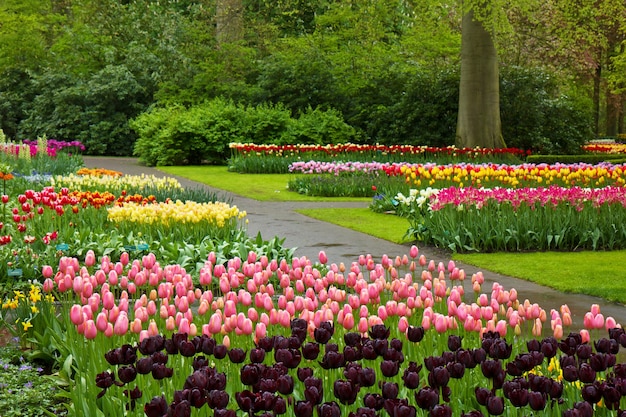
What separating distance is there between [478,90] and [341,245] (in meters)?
14.3

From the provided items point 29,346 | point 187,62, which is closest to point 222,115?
point 187,62

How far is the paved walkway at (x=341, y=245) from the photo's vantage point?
7.44m

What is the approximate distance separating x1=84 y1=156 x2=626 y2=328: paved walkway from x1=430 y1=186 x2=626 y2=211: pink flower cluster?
0.63 meters

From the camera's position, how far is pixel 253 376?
3.30 meters

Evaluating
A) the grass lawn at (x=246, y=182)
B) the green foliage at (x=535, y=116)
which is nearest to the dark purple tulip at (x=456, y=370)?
the grass lawn at (x=246, y=182)

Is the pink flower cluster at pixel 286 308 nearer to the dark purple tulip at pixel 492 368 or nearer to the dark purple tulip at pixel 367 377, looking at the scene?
the dark purple tulip at pixel 492 368

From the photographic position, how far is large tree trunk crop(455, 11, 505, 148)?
77.1ft

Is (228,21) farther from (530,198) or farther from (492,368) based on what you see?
(492,368)

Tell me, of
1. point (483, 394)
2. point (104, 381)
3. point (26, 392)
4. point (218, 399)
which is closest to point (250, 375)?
point (218, 399)

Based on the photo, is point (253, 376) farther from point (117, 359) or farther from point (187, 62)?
point (187, 62)

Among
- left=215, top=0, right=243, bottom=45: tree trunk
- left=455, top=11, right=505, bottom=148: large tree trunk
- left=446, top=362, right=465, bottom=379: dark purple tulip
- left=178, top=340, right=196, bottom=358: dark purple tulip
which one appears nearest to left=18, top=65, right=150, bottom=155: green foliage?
left=215, top=0, right=243, bottom=45: tree trunk

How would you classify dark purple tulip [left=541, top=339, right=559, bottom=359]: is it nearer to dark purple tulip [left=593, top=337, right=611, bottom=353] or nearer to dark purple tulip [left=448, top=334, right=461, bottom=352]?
dark purple tulip [left=593, top=337, right=611, bottom=353]

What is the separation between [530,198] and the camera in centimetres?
1059

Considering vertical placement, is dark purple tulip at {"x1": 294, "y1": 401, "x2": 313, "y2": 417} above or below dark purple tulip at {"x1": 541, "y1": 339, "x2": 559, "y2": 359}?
below
